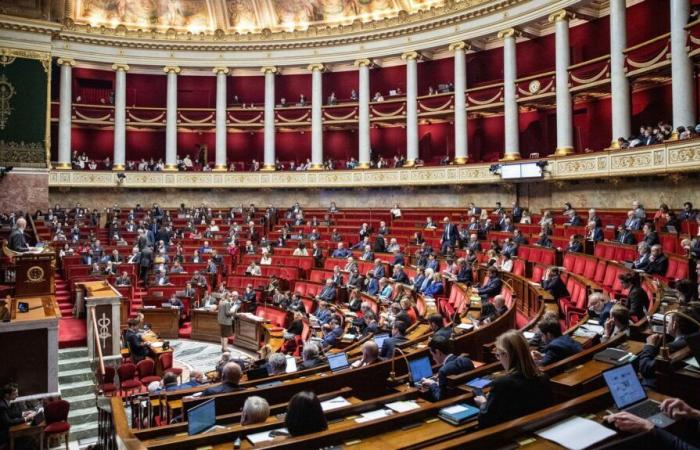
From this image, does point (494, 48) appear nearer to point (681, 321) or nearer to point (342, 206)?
point (342, 206)

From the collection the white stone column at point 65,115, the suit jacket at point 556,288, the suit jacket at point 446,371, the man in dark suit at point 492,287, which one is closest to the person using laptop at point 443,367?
the suit jacket at point 446,371

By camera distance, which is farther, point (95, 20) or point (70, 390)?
point (95, 20)

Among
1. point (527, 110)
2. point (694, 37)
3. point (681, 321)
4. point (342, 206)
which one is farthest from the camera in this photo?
point (342, 206)

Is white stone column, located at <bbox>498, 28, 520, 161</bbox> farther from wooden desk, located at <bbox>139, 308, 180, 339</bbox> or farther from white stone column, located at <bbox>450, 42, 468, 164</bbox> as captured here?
wooden desk, located at <bbox>139, 308, 180, 339</bbox>

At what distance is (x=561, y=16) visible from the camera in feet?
61.3

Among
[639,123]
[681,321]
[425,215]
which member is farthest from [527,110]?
[681,321]

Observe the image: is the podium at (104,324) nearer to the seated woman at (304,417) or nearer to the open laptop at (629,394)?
the seated woman at (304,417)

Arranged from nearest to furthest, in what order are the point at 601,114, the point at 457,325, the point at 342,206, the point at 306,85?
the point at 457,325
the point at 601,114
the point at 342,206
the point at 306,85

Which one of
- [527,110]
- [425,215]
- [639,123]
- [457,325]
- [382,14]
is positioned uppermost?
[382,14]

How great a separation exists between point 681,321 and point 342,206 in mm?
20946

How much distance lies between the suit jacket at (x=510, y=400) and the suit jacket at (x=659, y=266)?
6.76 m

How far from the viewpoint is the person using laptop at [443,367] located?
4582mm

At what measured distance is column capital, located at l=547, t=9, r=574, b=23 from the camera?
61.1ft

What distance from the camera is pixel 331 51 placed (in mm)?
25156
